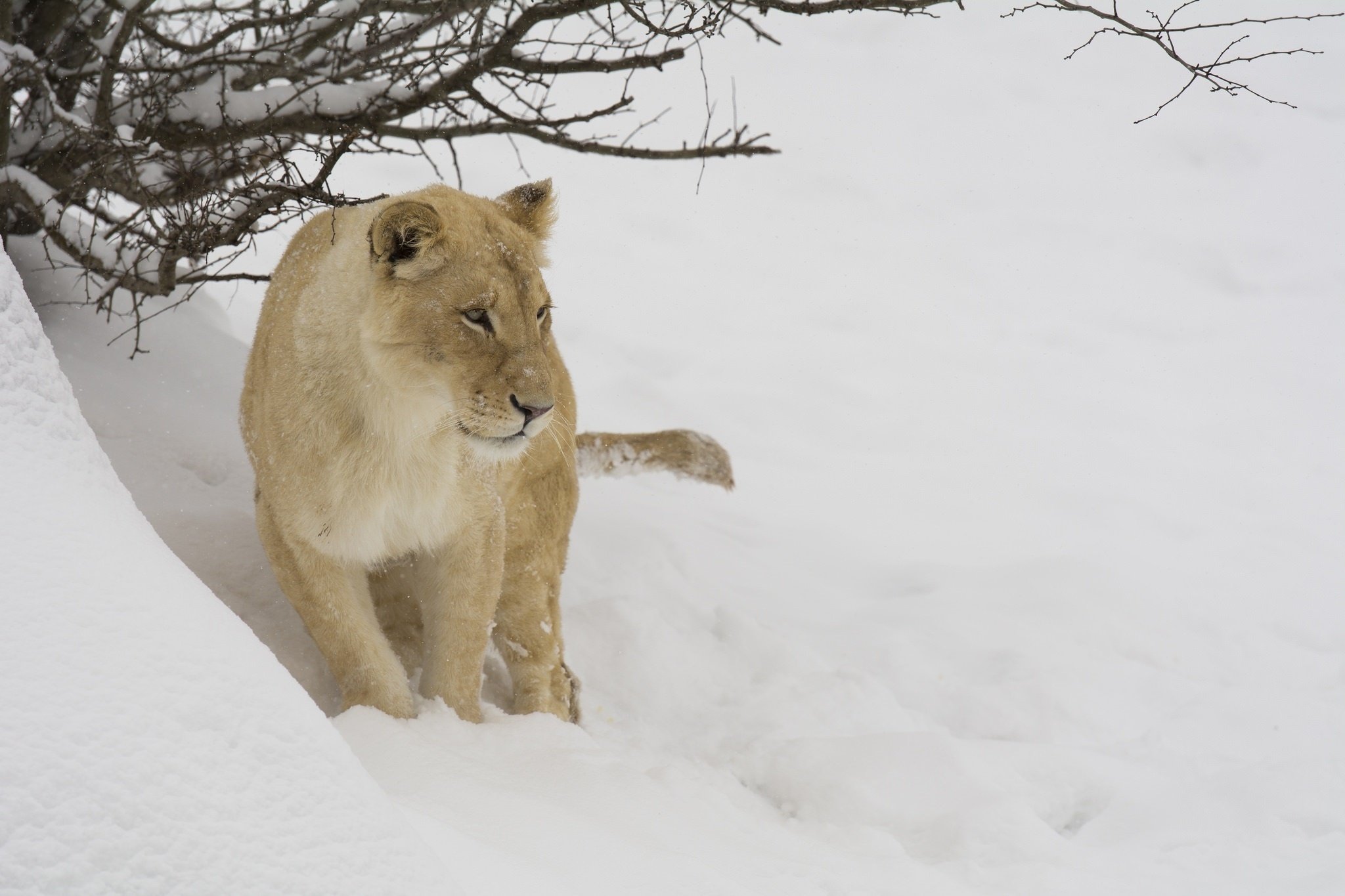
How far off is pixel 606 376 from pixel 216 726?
6.56 m

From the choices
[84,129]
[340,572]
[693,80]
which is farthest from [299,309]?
[693,80]

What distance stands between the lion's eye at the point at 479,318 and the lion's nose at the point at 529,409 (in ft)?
0.72

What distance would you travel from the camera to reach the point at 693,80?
13.8m

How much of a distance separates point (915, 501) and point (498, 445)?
457 centimetres

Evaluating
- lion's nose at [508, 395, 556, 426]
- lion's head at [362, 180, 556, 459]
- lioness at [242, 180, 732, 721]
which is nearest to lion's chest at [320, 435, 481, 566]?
lioness at [242, 180, 732, 721]

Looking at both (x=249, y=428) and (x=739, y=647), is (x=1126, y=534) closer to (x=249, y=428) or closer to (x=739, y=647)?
(x=739, y=647)

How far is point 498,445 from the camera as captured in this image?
3.04 metres

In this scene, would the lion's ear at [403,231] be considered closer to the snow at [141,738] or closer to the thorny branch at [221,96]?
the thorny branch at [221,96]

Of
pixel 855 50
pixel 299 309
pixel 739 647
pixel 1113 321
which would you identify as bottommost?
pixel 739 647

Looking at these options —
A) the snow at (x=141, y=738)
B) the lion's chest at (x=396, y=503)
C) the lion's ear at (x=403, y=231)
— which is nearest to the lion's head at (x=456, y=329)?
the lion's ear at (x=403, y=231)

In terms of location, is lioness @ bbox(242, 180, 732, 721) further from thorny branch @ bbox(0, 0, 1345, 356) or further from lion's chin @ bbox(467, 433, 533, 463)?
thorny branch @ bbox(0, 0, 1345, 356)

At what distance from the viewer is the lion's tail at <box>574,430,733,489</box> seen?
14.7 feet

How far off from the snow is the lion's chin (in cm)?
111

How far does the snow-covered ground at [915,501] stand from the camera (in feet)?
10.6
